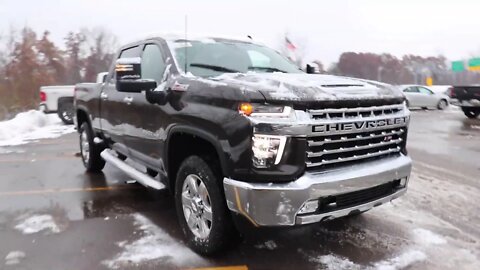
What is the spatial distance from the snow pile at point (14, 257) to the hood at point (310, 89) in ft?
7.64

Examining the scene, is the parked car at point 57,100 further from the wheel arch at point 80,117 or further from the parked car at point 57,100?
the wheel arch at point 80,117

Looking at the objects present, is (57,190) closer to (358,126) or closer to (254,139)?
(254,139)

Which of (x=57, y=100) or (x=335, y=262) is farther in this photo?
(x=57, y=100)

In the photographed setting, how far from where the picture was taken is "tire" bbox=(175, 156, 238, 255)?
3.48 m

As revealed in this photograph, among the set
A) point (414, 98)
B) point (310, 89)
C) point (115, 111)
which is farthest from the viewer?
point (414, 98)

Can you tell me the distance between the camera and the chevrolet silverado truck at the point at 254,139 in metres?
3.12

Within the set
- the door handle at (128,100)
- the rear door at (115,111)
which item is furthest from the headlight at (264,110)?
the rear door at (115,111)

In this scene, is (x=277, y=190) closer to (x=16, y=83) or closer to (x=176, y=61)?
(x=176, y=61)

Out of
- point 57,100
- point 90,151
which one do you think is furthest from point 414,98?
point 90,151

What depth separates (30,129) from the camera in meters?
14.4

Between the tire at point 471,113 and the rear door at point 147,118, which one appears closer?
the rear door at point 147,118

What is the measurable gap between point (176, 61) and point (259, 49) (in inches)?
49.3

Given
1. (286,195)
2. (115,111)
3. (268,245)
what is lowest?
(268,245)

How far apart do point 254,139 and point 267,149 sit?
0.12 metres
